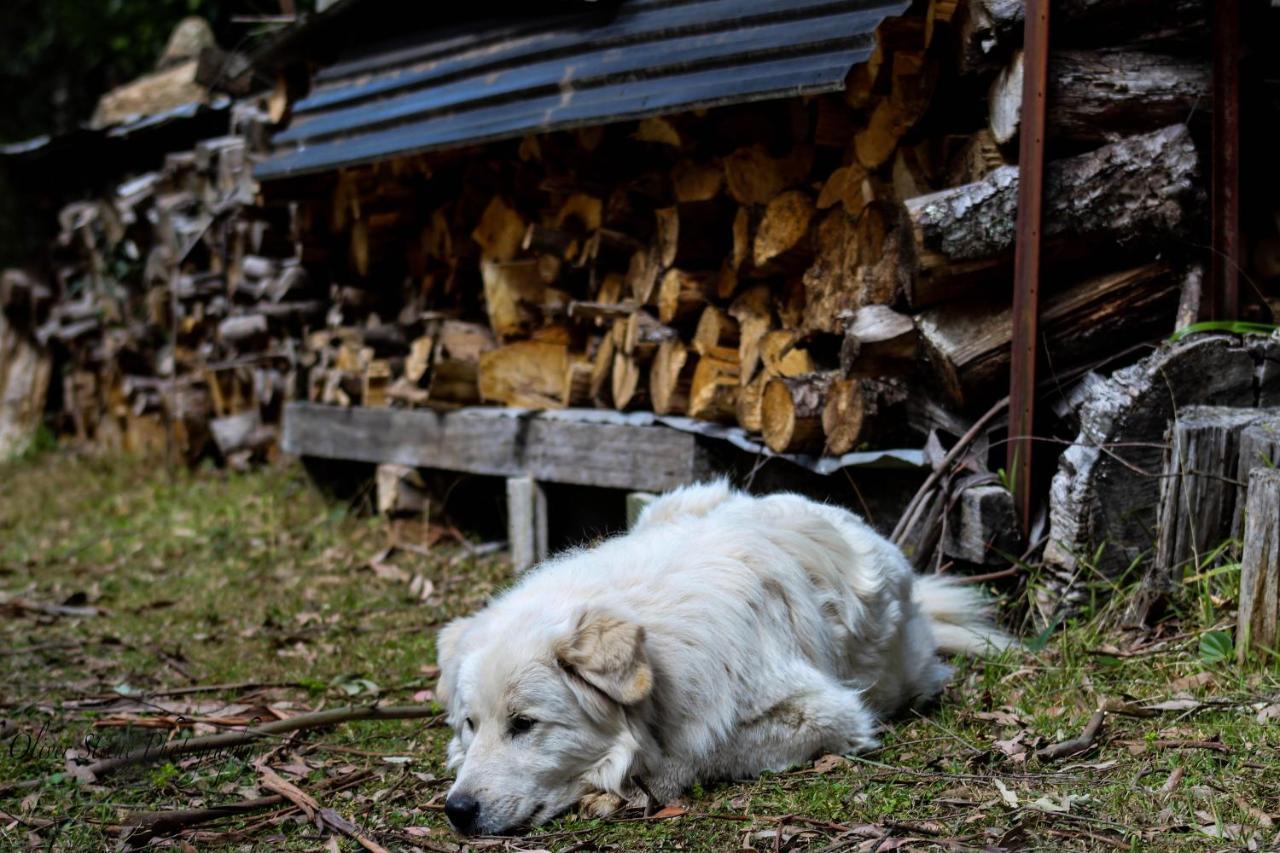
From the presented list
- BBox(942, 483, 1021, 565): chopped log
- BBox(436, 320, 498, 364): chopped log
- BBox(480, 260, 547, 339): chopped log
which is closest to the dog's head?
BBox(942, 483, 1021, 565): chopped log

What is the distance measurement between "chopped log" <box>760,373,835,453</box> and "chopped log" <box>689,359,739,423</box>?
1.35 feet

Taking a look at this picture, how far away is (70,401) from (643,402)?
934 cm

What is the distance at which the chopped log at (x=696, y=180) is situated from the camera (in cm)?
576

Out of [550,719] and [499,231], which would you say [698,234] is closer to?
[499,231]

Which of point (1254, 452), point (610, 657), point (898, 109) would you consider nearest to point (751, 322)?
point (898, 109)

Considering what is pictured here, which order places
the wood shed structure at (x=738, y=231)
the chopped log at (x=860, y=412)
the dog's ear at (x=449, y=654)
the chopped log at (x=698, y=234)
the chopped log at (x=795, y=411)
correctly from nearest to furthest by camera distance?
the dog's ear at (x=449, y=654) < the wood shed structure at (x=738, y=231) < the chopped log at (x=860, y=412) < the chopped log at (x=795, y=411) < the chopped log at (x=698, y=234)

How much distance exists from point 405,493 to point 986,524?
13.7 ft

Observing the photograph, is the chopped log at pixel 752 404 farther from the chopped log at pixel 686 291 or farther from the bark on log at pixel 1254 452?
A: the bark on log at pixel 1254 452

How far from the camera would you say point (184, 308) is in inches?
425

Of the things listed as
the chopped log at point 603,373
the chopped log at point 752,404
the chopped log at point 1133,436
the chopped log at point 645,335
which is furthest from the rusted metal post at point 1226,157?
the chopped log at point 603,373

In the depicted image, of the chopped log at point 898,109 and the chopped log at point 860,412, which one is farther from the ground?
the chopped log at point 898,109

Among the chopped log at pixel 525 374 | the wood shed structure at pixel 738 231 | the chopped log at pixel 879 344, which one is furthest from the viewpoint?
the chopped log at pixel 525 374

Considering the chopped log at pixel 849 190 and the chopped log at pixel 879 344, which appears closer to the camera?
the chopped log at pixel 879 344

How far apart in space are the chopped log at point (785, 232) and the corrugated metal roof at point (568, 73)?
0.63 meters
